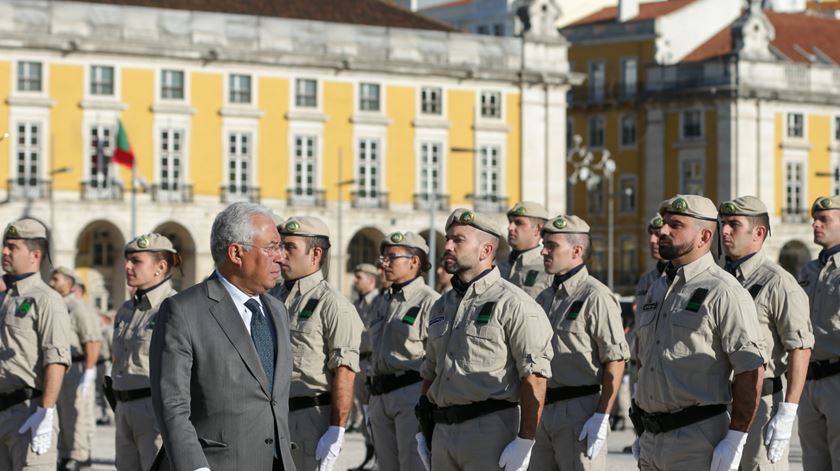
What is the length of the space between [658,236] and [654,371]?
31.6 inches

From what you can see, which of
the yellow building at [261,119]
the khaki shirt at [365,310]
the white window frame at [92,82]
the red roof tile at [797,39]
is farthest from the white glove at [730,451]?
the red roof tile at [797,39]

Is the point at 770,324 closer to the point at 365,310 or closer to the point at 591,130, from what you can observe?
the point at 365,310

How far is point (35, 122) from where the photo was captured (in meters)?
62.2

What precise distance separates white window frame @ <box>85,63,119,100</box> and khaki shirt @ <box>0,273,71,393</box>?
167 feet

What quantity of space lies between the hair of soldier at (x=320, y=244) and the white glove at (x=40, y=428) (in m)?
2.02

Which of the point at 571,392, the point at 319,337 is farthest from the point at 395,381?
the point at 571,392

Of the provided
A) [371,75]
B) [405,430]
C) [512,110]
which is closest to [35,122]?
[371,75]

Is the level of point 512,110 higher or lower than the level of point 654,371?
higher

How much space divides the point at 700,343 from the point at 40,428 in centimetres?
481

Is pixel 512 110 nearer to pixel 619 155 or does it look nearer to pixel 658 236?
pixel 619 155

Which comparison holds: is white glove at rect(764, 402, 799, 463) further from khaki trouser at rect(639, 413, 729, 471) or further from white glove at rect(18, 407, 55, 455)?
white glove at rect(18, 407, 55, 455)

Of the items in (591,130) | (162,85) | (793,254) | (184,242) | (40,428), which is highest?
(162,85)

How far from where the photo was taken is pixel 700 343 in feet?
33.4

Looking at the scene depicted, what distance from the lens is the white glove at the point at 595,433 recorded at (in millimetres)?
11604
